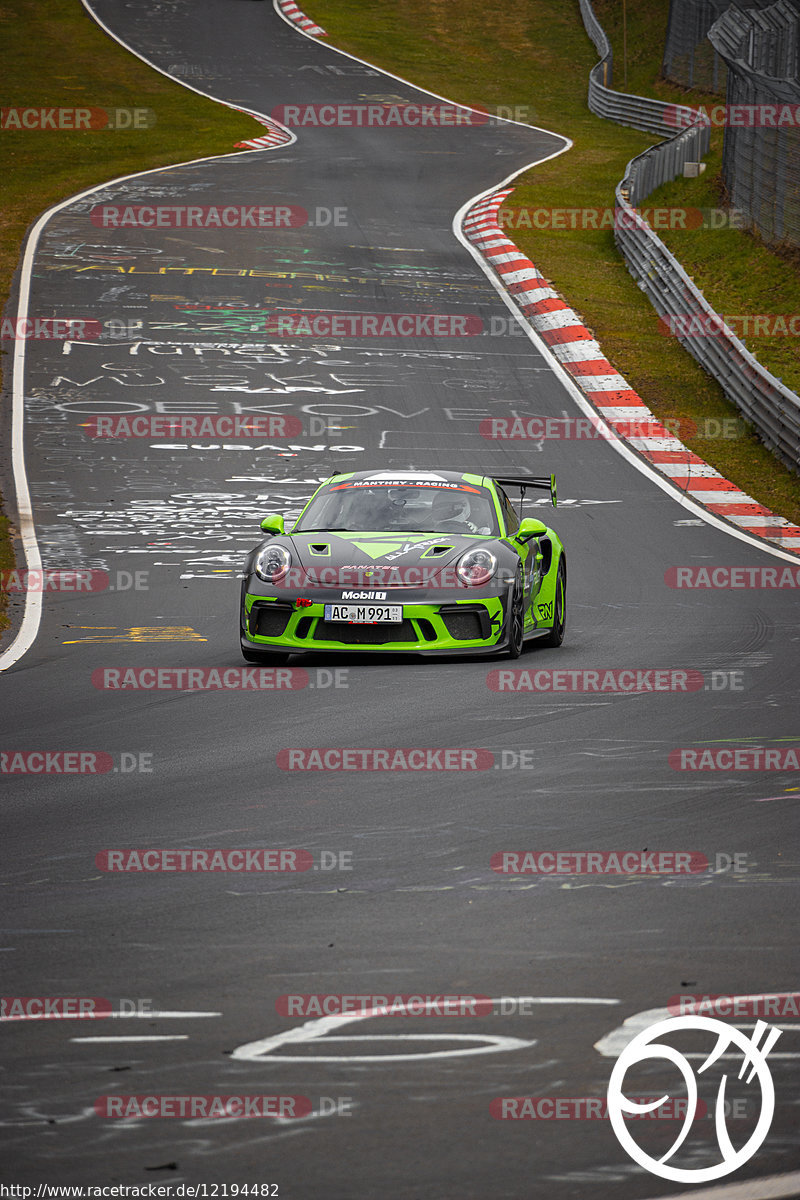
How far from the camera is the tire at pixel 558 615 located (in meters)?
11.5

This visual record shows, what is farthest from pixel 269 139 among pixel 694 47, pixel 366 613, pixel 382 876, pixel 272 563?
pixel 382 876

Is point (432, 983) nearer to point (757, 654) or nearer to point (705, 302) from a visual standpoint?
point (757, 654)

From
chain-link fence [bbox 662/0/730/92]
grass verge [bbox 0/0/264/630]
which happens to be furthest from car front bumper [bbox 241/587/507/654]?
chain-link fence [bbox 662/0/730/92]

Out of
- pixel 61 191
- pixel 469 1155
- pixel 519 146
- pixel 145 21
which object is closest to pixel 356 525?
pixel 469 1155

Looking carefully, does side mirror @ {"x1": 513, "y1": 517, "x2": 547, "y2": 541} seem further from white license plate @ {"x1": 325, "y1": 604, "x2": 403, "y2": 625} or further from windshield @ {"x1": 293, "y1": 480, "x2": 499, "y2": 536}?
white license plate @ {"x1": 325, "y1": 604, "x2": 403, "y2": 625}

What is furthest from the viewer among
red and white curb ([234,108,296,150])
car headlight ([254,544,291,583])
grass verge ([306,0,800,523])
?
red and white curb ([234,108,296,150])

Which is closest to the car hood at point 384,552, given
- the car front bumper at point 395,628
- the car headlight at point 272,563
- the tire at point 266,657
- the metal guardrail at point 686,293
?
the car headlight at point 272,563

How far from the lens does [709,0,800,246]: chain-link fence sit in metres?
27.1

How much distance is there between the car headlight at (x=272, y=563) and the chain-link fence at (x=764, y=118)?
60.6 feet

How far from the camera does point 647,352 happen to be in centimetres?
2645

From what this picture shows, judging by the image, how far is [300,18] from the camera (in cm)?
6328

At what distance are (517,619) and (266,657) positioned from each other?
174 centimetres

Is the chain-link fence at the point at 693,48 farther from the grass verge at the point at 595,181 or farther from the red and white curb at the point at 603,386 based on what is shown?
the red and white curb at the point at 603,386

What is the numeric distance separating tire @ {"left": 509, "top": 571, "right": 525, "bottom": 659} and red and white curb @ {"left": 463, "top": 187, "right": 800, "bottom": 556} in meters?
6.02
